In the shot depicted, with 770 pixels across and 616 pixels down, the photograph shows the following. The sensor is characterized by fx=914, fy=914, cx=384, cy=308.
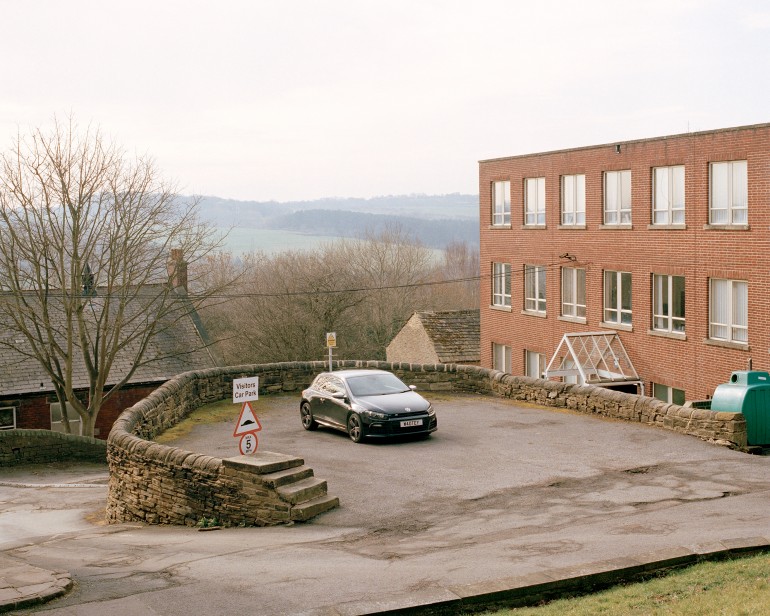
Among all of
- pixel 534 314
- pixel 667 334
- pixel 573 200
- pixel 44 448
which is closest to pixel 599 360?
pixel 667 334

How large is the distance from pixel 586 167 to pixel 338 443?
19.9m

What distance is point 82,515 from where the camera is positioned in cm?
2103

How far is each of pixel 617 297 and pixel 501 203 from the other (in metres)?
9.67

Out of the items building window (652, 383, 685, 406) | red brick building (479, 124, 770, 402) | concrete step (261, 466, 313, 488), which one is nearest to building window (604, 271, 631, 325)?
red brick building (479, 124, 770, 402)

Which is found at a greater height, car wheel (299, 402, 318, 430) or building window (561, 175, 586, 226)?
building window (561, 175, 586, 226)

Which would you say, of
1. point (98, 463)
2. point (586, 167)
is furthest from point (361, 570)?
point (586, 167)

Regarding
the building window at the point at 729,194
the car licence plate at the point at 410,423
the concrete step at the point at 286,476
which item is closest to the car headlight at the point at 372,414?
the car licence plate at the point at 410,423

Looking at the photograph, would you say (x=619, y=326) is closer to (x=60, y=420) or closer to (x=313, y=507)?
(x=313, y=507)

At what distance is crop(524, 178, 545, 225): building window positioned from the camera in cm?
3878

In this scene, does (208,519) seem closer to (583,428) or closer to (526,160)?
(583,428)

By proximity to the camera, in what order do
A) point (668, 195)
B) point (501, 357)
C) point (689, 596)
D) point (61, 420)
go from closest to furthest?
point (689, 596)
point (668, 195)
point (61, 420)
point (501, 357)

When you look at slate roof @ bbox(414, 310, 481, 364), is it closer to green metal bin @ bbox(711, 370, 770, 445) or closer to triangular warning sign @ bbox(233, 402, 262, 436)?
green metal bin @ bbox(711, 370, 770, 445)

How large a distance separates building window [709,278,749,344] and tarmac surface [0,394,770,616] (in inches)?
358

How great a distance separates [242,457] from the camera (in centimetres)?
1466
